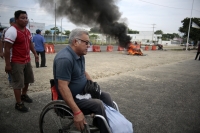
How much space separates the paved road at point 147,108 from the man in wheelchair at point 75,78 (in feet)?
3.59

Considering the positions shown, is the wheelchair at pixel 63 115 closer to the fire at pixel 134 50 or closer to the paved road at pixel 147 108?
the paved road at pixel 147 108

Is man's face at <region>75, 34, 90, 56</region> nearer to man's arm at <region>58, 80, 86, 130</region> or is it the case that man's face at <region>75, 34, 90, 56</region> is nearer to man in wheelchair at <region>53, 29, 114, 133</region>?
man in wheelchair at <region>53, 29, 114, 133</region>

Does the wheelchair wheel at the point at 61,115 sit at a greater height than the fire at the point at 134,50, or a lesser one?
lesser

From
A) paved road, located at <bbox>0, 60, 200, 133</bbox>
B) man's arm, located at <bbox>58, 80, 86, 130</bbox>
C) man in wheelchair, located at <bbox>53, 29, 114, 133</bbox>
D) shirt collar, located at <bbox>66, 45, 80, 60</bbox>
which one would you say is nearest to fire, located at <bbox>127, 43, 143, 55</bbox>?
paved road, located at <bbox>0, 60, 200, 133</bbox>

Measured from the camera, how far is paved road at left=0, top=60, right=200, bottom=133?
2604 millimetres

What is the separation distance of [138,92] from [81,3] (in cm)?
792

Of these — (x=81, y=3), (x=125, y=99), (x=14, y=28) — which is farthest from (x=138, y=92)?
(x=81, y=3)

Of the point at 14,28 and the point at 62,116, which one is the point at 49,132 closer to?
the point at 62,116

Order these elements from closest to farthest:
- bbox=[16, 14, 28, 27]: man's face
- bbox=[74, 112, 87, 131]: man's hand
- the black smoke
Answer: bbox=[74, 112, 87, 131]: man's hand < bbox=[16, 14, 28, 27]: man's face < the black smoke

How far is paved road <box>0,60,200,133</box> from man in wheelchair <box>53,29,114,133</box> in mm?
1094

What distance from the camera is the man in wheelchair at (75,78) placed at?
1.74 m

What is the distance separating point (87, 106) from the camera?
185 cm

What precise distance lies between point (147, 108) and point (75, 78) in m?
2.16

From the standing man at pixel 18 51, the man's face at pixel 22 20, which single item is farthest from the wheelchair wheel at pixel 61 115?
the man's face at pixel 22 20
